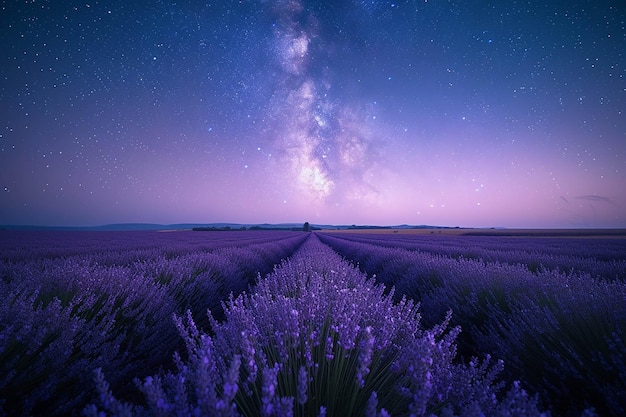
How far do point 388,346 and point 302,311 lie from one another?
0.67 m

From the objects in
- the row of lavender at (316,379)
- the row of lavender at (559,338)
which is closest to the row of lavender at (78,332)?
the row of lavender at (316,379)

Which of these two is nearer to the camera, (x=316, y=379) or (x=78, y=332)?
(x=316, y=379)

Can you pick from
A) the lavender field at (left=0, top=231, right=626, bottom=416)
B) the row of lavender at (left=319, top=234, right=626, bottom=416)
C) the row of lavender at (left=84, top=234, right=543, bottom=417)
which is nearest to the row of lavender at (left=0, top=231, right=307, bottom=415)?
the lavender field at (left=0, top=231, right=626, bottom=416)

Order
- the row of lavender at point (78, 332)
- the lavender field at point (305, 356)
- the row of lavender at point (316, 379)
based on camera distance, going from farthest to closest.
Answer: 1. the row of lavender at point (78, 332)
2. the lavender field at point (305, 356)
3. the row of lavender at point (316, 379)

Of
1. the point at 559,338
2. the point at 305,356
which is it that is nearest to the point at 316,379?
the point at 305,356

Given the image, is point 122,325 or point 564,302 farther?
point 122,325

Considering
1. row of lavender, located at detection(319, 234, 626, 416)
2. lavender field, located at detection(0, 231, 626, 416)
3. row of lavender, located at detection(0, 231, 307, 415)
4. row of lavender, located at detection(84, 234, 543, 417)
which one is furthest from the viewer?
Result: row of lavender, located at detection(319, 234, 626, 416)

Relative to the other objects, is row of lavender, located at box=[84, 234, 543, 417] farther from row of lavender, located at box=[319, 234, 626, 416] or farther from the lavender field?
row of lavender, located at box=[319, 234, 626, 416]

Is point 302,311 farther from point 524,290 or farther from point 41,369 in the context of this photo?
point 524,290

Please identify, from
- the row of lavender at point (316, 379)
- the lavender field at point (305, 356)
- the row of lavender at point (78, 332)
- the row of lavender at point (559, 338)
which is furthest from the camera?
the row of lavender at point (559, 338)

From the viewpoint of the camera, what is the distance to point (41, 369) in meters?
1.44

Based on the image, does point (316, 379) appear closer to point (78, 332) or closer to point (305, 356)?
point (305, 356)

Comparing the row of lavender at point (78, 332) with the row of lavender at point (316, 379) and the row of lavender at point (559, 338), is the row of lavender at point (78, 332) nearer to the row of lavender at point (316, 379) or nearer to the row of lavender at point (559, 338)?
the row of lavender at point (316, 379)

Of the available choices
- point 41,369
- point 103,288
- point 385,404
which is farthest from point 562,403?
point 103,288
